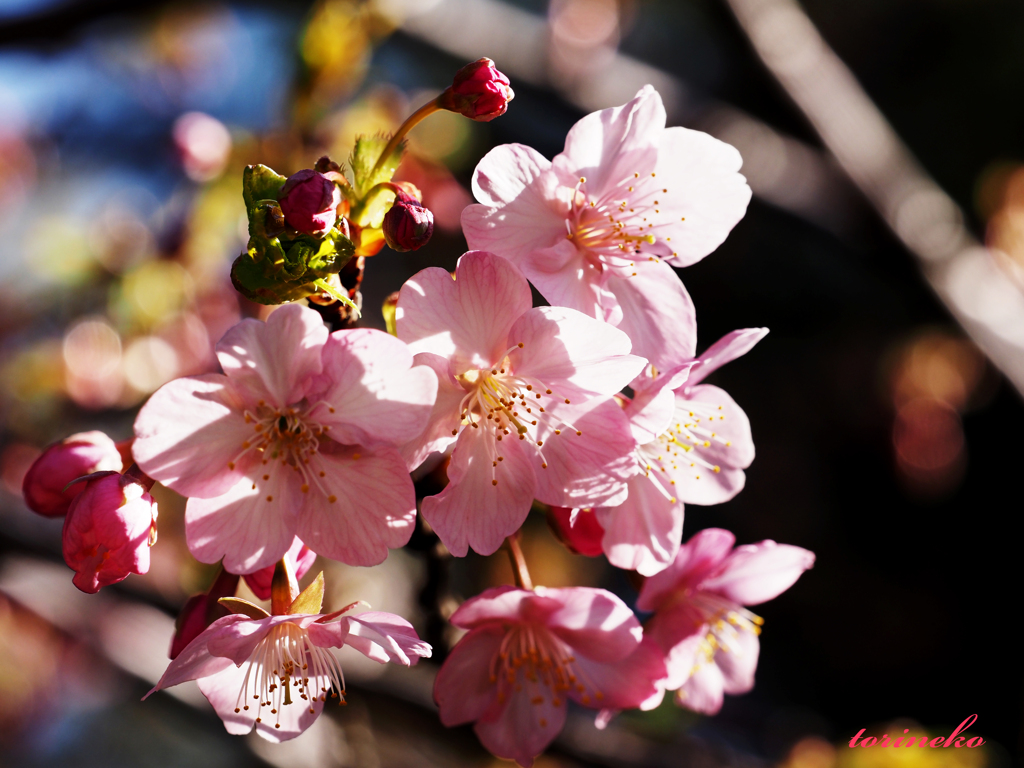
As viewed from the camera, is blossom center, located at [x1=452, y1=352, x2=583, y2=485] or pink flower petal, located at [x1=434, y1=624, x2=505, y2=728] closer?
blossom center, located at [x1=452, y1=352, x2=583, y2=485]

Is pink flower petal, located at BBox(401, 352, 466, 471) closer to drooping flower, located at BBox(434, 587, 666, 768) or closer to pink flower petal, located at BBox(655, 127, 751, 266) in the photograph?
drooping flower, located at BBox(434, 587, 666, 768)

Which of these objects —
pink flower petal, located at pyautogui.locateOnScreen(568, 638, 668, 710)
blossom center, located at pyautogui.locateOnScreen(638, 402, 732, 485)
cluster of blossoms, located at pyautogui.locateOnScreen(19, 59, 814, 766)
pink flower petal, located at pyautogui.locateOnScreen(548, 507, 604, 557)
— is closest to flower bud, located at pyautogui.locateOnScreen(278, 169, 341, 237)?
cluster of blossoms, located at pyautogui.locateOnScreen(19, 59, 814, 766)

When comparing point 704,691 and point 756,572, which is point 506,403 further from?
point 704,691

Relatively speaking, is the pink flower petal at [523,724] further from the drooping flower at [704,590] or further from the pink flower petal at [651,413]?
the pink flower petal at [651,413]

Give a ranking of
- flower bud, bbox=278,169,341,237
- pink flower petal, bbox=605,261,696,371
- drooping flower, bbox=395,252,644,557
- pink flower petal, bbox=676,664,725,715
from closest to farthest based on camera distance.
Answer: flower bud, bbox=278,169,341,237 → drooping flower, bbox=395,252,644,557 → pink flower petal, bbox=605,261,696,371 → pink flower petal, bbox=676,664,725,715

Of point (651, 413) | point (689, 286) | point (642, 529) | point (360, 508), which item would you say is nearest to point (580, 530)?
point (642, 529)

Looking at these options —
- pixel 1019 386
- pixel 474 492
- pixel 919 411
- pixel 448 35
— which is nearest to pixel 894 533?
pixel 919 411

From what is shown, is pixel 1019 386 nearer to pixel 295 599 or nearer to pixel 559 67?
pixel 559 67
